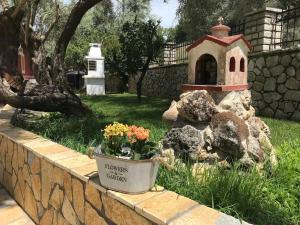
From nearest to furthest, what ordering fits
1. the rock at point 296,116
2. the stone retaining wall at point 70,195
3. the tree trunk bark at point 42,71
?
the stone retaining wall at point 70,195
the tree trunk bark at point 42,71
the rock at point 296,116

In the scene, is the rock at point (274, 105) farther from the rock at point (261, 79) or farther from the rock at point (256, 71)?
the rock at point (256, 71)

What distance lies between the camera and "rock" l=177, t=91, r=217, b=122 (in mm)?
3314

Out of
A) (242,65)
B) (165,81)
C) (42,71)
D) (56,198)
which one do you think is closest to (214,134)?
(242,65)

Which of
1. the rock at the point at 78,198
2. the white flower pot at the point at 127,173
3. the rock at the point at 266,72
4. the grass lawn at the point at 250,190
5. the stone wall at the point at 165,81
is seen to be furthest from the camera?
the stone wall at the point at 165,81

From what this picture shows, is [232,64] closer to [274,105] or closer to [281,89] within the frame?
[281,89]

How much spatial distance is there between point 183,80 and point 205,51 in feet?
32.3

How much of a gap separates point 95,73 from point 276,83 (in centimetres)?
1190

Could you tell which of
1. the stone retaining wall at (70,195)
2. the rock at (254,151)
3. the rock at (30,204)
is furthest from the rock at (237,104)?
the rock at (30,204)

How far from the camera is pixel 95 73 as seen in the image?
1878 centimetres

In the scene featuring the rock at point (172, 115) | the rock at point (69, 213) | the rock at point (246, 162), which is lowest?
the rock at point (69, 213)

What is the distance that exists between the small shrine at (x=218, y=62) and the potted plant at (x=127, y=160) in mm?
1383

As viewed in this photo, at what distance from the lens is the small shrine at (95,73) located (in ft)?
61.1

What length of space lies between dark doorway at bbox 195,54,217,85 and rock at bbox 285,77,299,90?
5.28m

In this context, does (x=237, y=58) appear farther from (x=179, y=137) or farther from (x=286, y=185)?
(x=286, y=185)
